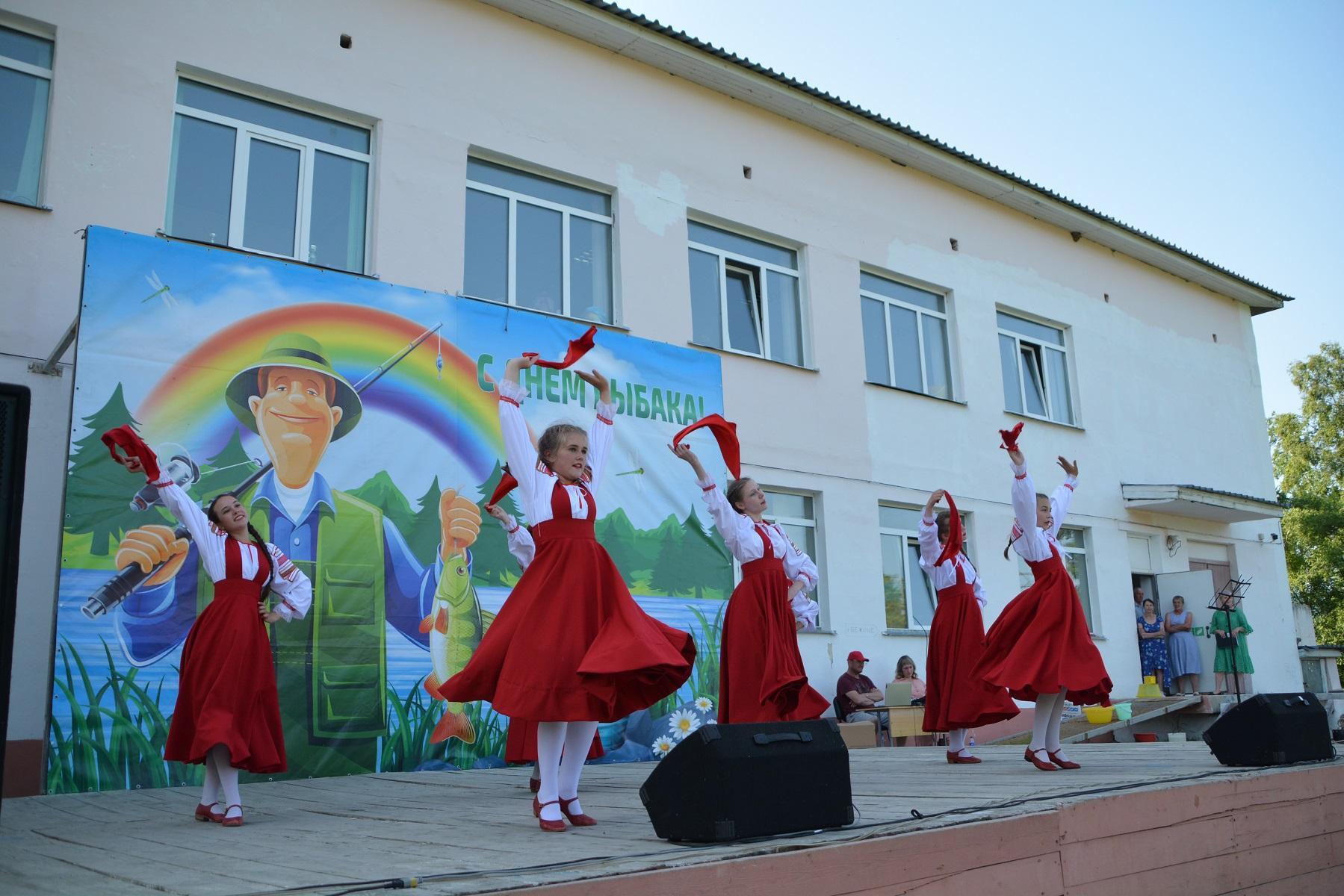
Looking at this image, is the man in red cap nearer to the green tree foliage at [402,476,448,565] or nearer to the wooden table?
the wooden table

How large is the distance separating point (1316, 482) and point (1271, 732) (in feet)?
117

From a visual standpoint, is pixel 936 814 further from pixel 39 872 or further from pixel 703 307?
pixel 703 307

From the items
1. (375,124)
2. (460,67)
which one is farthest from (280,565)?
(460,67)

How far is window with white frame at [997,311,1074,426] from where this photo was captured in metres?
16.1

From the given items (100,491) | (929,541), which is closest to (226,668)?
(100,491)

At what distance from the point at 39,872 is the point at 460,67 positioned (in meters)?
8.71

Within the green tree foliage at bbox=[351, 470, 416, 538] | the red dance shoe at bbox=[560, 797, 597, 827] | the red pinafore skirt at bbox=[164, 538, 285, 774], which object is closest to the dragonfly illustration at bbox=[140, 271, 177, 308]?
the green tree foliage at bbox=[351, 470, 416, 538]

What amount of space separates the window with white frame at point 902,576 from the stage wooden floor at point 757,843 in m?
6.09

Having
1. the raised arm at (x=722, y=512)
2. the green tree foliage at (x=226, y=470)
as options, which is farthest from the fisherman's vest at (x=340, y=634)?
the raised arm at (x=722, y=512)

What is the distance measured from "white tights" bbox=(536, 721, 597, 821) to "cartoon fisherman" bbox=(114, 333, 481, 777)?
4026 mm

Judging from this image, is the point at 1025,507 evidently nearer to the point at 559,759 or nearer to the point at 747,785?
the point at 559,759

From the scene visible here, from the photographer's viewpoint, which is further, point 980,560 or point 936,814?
point 980,560

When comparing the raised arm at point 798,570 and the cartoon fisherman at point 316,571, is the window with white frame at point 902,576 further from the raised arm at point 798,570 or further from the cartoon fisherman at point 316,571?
the raised arm at point 798,570

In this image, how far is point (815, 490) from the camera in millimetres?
12844
